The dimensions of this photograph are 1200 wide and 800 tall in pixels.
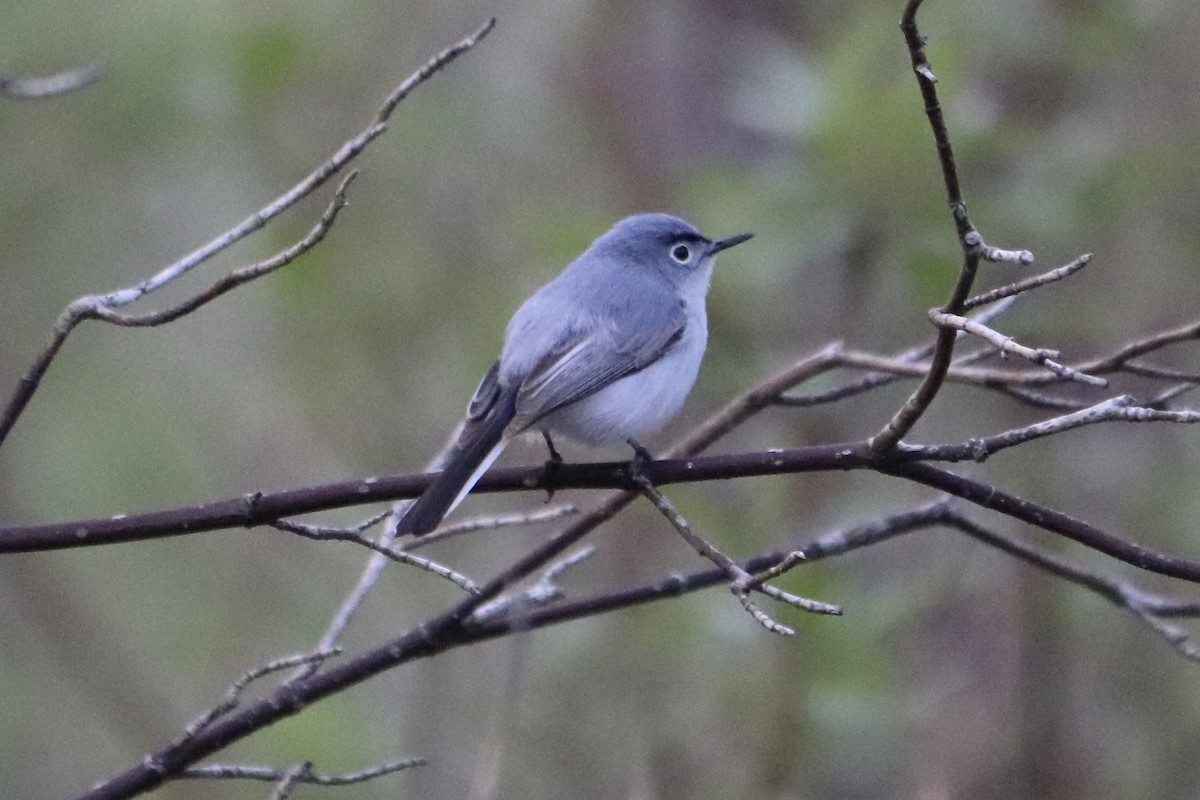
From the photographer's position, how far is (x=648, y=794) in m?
3.04

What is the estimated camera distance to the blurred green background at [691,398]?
3.69 meters

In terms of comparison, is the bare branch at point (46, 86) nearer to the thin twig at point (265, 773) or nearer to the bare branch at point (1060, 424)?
the thin twig at point (265, 773)

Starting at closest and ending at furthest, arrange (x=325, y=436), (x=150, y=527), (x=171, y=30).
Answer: (x=150, y=527) → (x=171, y=30) → (x=325, y=436)

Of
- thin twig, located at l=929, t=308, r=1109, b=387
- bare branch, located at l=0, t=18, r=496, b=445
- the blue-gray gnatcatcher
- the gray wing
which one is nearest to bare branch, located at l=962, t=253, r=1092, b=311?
thin twig, located at l=929, t=308, r=1109, b=387

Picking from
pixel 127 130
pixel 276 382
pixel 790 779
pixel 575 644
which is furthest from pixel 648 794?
pixel 276 382

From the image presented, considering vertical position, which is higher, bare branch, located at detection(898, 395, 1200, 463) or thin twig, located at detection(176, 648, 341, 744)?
bare branch, located at detection(898, 395, 1200, 463)

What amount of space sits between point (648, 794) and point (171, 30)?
104 inches

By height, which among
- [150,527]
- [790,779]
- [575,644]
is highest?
[575,644]

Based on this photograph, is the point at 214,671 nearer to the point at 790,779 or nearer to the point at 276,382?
the point at 276,382

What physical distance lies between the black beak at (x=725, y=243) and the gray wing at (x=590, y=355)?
0.87 feet

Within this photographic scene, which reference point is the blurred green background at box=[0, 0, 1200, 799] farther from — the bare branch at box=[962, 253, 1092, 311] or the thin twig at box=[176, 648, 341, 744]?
the bare branch at box=[962, 253, 1092, 311]

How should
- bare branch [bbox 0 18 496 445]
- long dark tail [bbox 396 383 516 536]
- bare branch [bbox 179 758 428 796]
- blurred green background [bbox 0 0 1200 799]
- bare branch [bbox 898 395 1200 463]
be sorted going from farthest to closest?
blurred green background [bbox 0 0 1200 799], long dark tail [bbox 396 383 516 536], bare branch [bbox 179 758 428 796], bare branch [bbox 0 18 496 445], bare branch [bbox 898 395 1200 463]

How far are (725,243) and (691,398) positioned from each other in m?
0.90

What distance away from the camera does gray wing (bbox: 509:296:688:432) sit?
127 inches
